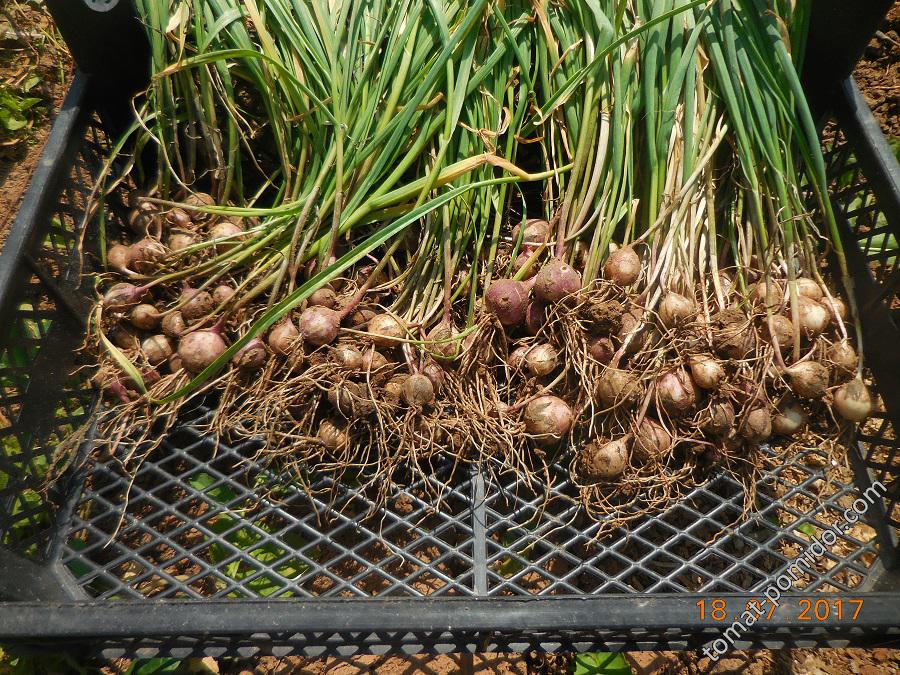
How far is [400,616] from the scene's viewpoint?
887mm

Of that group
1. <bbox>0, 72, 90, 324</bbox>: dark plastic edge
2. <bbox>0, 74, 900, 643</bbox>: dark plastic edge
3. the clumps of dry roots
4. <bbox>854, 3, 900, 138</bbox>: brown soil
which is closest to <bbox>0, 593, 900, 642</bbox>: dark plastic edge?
<bbox>0, 74, 900, 643</bbox>: dark plastic edge

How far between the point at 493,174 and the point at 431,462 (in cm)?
60

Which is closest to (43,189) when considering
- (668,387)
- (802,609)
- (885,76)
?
(668,387)

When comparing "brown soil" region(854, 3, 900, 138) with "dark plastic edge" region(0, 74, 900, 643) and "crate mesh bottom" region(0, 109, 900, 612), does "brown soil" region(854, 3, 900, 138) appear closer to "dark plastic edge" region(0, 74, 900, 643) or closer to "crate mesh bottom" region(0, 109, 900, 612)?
"crate mesh bottom" region(0, 109, 900, 612)

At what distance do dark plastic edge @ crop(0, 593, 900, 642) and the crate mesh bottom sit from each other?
8 centimetres

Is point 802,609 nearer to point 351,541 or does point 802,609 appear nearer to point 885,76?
point 351,541

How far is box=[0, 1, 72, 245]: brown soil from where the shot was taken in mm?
2125

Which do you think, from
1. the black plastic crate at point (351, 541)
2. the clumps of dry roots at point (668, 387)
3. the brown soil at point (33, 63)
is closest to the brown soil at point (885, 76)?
the black plastic crate at point (351, 541)

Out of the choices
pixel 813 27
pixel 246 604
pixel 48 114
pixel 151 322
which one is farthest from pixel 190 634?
pixel 48 114

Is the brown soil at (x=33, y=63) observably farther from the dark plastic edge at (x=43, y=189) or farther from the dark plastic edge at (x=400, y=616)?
the dark plastic edge at (x=400, y=616)

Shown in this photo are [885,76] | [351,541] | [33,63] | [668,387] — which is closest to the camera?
[668,387]

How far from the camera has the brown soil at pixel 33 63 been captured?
83.7 inches

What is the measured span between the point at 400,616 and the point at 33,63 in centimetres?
248

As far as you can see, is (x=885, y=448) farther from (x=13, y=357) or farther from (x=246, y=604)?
(x=13, y=357)
